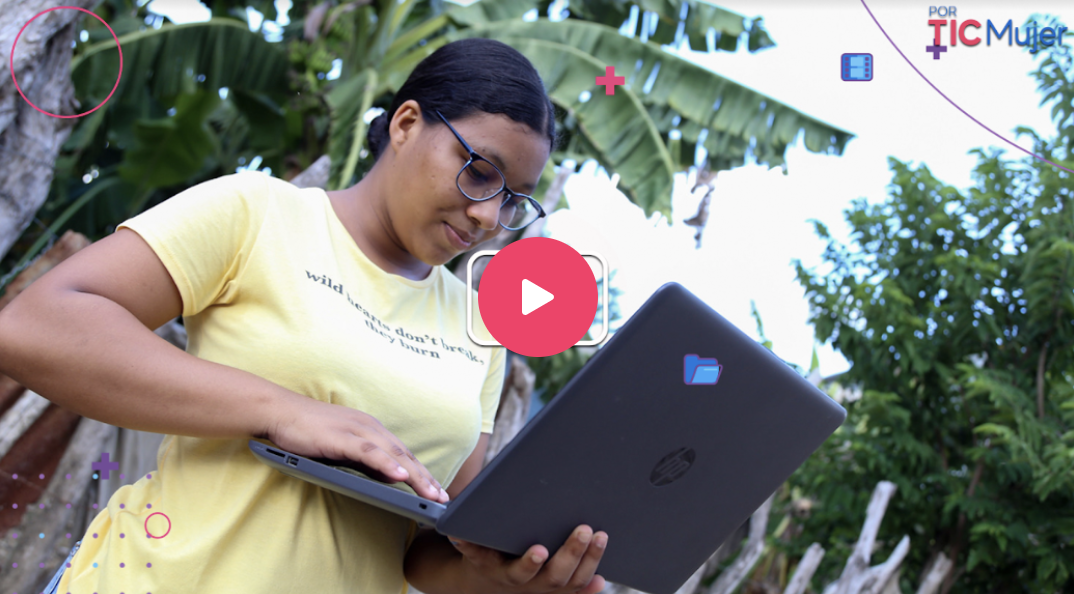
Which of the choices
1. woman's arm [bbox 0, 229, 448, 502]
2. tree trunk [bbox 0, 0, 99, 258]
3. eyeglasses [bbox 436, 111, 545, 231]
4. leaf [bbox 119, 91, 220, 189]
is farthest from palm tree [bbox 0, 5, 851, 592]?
woman's arm [bbox 0, 229, 448, 502]

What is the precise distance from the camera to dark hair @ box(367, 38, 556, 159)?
104 centimetres

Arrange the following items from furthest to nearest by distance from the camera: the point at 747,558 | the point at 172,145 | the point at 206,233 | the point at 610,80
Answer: the point at 172,145
the point at 747,558
the point at 610,80
the point at 206,233

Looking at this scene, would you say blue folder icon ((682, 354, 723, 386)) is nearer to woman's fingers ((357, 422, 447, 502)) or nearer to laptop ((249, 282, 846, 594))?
laptop ((249, 282, 846, 594))

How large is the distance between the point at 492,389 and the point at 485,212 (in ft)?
0.98

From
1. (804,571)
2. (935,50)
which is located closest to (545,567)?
(935,50)

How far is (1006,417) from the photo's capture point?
3.04 metres

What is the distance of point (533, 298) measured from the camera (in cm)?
125

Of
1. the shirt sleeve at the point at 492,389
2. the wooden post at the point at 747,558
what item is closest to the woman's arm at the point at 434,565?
the shirt sleeve at the point at 492,389

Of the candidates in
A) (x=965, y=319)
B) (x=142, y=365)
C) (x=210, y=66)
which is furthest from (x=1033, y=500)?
(x=210, y=66)

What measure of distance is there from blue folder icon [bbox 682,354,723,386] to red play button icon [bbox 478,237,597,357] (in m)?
0.43

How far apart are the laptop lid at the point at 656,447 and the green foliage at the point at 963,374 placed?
2.47 m

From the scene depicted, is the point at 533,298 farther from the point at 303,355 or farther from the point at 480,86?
the point at 303,355

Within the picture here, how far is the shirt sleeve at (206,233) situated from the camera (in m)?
0.81

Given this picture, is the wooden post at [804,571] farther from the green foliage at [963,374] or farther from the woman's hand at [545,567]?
the woman's hand at [545,567]
